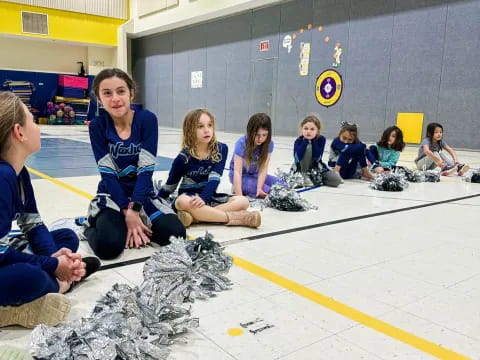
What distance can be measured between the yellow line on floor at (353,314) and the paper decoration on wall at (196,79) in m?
12.6

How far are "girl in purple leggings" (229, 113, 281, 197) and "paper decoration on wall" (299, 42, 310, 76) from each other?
754 centimetres

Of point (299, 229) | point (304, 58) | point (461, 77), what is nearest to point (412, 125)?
point (461, 77)

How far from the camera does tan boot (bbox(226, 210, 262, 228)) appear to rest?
2508 mm

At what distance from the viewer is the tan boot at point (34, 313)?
1324 mm

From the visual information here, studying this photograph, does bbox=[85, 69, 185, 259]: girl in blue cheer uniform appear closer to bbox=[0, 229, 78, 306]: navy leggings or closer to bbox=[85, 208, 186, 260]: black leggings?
bbox=[85, 208, 186, 260]: black leggings

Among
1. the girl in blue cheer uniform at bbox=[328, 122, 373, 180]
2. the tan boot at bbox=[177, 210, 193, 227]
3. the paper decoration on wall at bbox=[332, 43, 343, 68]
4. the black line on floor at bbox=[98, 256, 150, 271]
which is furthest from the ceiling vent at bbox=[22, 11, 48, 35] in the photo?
the black line on floor at bbox=[98, 256, 150, 271]

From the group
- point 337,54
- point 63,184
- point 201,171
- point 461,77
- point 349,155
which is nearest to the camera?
point 201,171

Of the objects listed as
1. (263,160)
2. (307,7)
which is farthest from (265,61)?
(263,160)

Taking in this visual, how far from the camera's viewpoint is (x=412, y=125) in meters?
8.61

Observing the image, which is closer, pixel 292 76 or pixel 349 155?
pixel 349 155

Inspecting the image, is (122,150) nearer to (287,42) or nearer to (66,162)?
(66,162)

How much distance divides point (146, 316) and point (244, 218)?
1298 mm

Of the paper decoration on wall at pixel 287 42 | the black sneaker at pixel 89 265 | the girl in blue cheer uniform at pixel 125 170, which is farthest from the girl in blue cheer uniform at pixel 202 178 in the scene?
the paper decoration on wall at pixel 287 42

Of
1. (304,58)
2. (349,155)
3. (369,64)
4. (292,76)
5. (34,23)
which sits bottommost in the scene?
(349,155)
